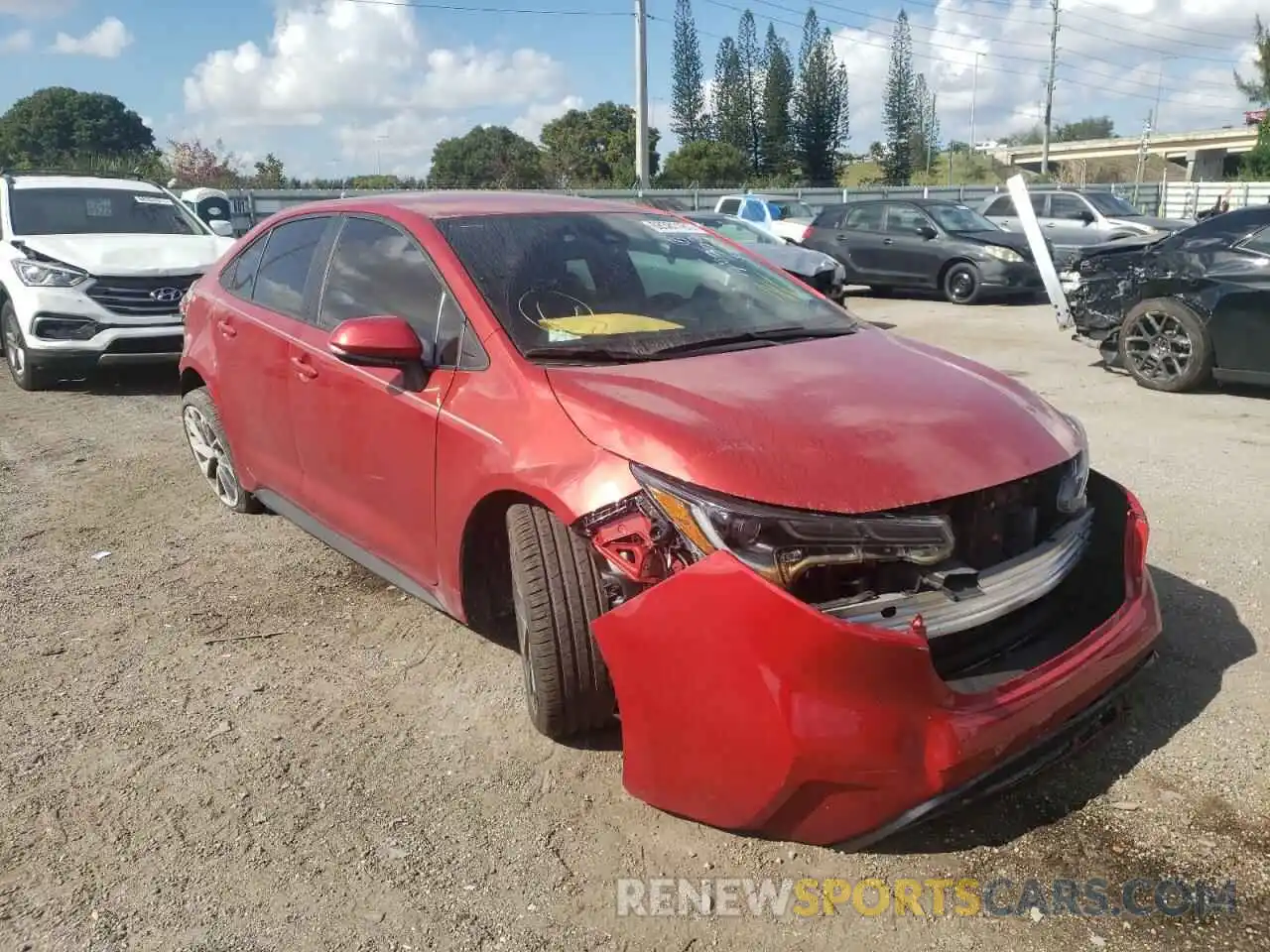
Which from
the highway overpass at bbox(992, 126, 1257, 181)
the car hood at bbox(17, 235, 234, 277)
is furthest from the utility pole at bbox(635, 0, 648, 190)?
the highway overpass at bbox(992, 126, 1257, 181)

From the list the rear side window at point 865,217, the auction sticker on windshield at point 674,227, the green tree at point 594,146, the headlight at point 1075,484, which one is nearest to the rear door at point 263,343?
the auction sticker on windshield at point 674,227

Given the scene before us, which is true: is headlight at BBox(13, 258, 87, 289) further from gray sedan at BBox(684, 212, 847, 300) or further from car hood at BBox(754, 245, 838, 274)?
car hood at BBox(754, 245, 838, 274)

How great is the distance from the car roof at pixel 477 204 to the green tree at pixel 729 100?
69.5 meters

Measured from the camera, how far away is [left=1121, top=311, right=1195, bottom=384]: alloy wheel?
26.1 feet

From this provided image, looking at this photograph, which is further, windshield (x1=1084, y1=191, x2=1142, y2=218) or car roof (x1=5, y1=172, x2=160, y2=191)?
windshield (x1=1084, y1=191, x2=1142, y2=218)

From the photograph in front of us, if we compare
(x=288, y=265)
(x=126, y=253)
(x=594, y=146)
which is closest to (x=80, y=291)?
(x=126, y=253)

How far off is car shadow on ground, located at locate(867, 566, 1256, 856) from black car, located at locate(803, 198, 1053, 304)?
1142cm

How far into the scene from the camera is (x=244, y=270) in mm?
4742

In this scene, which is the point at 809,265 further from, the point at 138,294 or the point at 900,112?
the point at 900,112

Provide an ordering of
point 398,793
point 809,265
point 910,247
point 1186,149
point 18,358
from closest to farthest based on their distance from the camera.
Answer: point 398,793 → point 18,358 → point 809,265 → point 910,247 → point 1186,149

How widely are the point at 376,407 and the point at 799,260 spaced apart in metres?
10.2

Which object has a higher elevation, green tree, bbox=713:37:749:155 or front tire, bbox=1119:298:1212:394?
green tree, bbox=713:37:749:155

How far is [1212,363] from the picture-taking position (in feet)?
25.6

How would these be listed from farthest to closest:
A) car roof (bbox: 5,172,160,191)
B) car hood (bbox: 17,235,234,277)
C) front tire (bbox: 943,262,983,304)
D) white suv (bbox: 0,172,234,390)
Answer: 1. front tire (bbox: 943,262,983,304)
2. car roof (bbox: 5,172,160,191)
3. car hood (bbox: 17,235,234,277)
4. white suv (bbox: 0,172,234,390)
